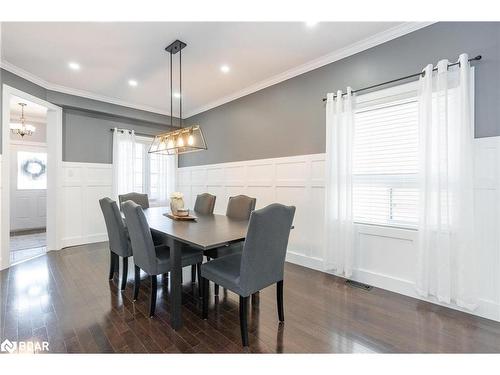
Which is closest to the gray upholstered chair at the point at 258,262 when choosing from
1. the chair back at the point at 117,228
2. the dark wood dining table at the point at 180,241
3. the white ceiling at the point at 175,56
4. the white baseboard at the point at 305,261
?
the dark wood dining table at the point at 180,241

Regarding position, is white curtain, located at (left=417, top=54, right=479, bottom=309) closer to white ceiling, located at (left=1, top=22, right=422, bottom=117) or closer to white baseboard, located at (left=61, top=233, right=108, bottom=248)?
white ceiling, located at (left=1, top=22, right=422, bottom=117)

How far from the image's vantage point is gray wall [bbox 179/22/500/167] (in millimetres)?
2018

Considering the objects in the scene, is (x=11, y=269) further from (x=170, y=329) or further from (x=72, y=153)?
(x=170, y=329)

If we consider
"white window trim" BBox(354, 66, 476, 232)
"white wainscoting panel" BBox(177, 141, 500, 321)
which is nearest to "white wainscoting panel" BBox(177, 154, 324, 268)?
"white wainscoting panel" BBox(177, 141, 500, 321)

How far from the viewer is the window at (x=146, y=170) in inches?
204

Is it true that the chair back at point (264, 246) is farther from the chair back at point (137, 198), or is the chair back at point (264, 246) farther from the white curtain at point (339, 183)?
the chair back at point (137, 198)

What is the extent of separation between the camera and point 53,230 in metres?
4.02

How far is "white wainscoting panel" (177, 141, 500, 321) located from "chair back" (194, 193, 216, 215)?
0.83 metres

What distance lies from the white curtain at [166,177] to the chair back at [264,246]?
424 cm

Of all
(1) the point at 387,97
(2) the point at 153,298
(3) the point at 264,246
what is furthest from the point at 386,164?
(2) the point at 153,298

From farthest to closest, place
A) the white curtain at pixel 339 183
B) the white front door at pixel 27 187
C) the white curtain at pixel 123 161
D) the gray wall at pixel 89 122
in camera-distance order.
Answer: the white front door at pixel 27 187
the white curtain at pixel 123 161
the gray wall at pixel 89 122
the white curtain at pixel 339 183

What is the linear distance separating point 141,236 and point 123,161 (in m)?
3.34

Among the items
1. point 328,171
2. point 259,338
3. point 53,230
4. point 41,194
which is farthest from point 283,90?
point 41,194
